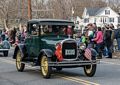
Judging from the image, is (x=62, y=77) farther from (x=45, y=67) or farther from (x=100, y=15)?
(x=100, y=15)

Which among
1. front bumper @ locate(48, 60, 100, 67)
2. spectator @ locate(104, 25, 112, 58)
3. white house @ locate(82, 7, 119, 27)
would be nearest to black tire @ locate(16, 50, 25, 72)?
front bumper @ locate(48, 60, 100, 67)

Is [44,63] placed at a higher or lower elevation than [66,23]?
lower

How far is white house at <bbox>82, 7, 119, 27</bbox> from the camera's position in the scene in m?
115

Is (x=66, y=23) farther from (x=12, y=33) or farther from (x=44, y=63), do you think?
(x=12, y=33)

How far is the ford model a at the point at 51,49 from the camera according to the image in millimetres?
15297

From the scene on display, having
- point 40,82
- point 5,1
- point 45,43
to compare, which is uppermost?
point 5,1

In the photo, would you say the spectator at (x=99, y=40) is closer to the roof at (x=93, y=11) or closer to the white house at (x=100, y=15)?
the white house at (x=100, y=15)

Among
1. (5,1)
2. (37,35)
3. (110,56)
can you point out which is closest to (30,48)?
(37,35)

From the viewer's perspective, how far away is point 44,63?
609 inches

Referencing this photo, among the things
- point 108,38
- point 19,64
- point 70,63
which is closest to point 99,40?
point 108,38

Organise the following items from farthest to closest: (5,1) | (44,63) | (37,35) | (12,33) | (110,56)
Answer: (5,1) → (12,33) → (110,56) → (37,35) → (44,63)

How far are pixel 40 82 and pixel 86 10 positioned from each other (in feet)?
328

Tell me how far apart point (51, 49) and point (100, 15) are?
10056cm

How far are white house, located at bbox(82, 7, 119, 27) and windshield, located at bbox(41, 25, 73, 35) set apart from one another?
9720 cm
